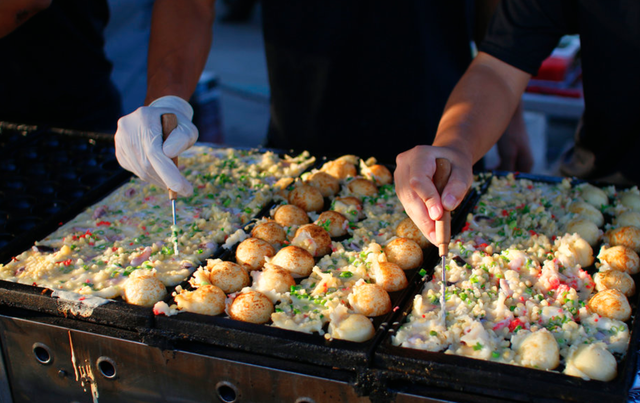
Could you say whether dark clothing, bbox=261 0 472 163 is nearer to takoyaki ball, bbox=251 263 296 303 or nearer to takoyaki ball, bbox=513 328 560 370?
takoyaki ball, bbox=251 263 296 303

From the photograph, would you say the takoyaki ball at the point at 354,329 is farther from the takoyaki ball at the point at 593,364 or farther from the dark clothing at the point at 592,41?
the dark clothing at the point at 592,41

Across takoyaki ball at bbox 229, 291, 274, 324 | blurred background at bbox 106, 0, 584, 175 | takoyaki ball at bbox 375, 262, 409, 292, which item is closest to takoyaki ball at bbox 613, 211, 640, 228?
takoyaki ball at bbox 375, 262, 409, 292

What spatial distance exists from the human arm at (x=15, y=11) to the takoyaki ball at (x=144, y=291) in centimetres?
156

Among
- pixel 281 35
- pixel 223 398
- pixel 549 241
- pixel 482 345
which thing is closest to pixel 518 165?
pixel 549 241

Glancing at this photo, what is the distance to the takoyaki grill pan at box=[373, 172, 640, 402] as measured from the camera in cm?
141

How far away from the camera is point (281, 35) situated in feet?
10.6

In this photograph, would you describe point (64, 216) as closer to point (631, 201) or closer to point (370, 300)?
point (370, 300)

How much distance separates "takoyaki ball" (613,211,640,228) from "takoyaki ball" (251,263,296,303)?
1.35 m

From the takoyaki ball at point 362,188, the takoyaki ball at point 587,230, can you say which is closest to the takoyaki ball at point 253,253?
the takoyaki ball at point 362,188

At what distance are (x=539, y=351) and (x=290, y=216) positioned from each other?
3.70ft

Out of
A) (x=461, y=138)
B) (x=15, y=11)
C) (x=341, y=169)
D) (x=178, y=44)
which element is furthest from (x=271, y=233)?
(x=15, y=11)

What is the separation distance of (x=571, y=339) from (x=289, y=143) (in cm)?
216

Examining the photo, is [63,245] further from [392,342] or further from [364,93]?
[364,93]

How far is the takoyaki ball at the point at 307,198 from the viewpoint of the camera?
2504mm
